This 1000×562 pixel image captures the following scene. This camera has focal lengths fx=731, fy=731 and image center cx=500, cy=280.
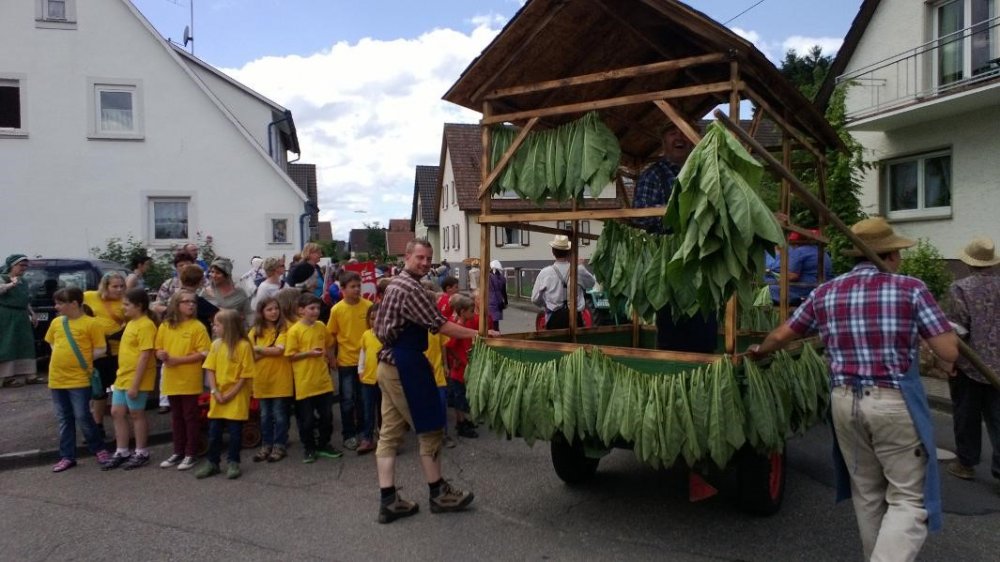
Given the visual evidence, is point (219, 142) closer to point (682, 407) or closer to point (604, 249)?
point (604, 249)

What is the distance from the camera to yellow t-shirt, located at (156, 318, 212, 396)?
6.07 meters

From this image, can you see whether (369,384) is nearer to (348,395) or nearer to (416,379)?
(348,395)

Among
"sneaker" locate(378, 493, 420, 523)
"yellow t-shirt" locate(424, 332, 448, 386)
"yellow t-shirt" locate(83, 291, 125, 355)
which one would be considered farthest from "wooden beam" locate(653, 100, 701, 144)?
"yellow t-shirt" locate(83, 291, 125, 355)

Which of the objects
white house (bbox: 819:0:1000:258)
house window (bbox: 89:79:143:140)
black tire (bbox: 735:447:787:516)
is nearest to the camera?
black tire (bbox: 735:447:787:516)

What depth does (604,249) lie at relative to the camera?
5.09 metres

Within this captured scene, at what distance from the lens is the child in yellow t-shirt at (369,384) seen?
6.52m

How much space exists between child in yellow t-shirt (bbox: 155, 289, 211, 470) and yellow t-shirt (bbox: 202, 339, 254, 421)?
154mm

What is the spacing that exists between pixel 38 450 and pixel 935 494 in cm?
708

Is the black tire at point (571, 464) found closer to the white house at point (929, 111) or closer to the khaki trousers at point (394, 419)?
the khaki trousers at point (394, 419)

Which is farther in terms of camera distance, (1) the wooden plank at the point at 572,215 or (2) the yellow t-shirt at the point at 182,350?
(2) the yellow t-shirt at the point at 182,350

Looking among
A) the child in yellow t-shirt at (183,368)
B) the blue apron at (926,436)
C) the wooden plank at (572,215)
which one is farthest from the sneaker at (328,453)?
the blue apron at (926,436)

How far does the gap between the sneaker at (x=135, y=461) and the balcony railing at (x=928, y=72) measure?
12.1 m

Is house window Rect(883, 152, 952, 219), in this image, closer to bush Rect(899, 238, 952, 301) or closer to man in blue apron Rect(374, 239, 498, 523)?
bush Rect(899, 238, 952, 301)

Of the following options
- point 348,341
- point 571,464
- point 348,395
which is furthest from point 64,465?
point 571,464
